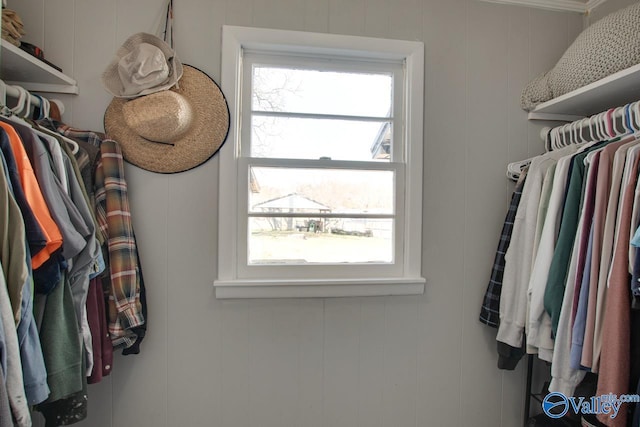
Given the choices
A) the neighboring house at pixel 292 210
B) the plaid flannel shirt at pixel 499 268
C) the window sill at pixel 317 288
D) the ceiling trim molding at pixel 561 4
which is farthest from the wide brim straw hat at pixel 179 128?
the ceiling trim molding at pixel 561 4

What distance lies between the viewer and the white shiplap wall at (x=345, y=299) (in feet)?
4.38

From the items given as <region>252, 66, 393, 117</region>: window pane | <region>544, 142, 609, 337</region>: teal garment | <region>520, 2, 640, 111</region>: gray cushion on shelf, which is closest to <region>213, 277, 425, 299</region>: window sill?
<region>544, 142, 609, 337</region>: teal garment

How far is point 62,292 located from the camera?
920mm

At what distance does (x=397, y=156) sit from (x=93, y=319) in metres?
1.36

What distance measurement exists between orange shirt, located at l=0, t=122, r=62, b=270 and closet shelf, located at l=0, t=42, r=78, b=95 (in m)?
0.39

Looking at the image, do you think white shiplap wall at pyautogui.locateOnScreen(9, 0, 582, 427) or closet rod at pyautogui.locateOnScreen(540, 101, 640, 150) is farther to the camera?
white shiplap wall at pyautogui.locateOnScreen(9, 0, 582, 427)

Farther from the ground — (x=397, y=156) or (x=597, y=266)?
(x=397, y=156)

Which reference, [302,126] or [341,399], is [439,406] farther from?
[302,126]

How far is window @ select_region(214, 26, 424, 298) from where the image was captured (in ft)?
4.60

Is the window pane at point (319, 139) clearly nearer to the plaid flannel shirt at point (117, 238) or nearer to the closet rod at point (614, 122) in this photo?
the plaid flannel shirt at point (117, 238)

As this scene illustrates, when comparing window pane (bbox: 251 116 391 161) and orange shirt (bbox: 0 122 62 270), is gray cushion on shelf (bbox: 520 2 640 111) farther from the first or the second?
orange shirt (bbox: 0 122 62 270)

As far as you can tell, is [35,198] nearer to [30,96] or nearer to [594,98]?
[30,96]

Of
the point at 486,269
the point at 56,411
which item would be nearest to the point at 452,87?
the point at 486,269

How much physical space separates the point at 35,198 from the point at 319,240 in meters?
0.98
